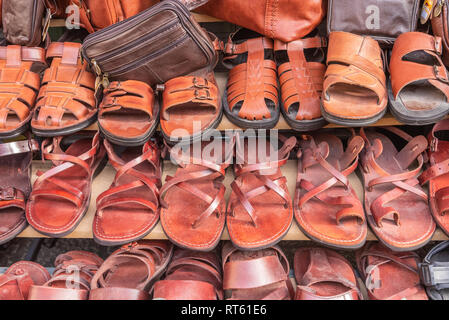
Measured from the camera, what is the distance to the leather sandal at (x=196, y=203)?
3.65 feet

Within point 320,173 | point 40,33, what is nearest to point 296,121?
point 320,173

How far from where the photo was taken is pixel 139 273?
1235 millimetres

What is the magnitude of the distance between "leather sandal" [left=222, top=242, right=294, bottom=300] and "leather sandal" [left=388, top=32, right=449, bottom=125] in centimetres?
61

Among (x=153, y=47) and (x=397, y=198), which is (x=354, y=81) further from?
(x=153, y=47)

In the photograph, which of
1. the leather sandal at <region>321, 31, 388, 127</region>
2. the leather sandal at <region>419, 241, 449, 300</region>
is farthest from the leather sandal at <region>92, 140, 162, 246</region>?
the leather sandal at <region>419, 241, 449, 300</region>

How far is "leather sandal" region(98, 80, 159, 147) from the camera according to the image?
1.15 m

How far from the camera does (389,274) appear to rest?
46.8 inches

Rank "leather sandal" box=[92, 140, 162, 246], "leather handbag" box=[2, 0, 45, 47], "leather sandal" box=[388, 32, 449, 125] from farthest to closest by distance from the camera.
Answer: "leather handbag" box=[2, 0, 45, 47], "leather sandal" box=[92, 140, 162, 246], "leather sandal" box=[388, 32, 449, 125]

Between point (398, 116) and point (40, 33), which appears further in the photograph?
point (40, 33)

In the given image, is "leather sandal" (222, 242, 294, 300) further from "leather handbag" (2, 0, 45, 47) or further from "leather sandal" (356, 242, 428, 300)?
"leather handbag" (2, 0, 45, 47)

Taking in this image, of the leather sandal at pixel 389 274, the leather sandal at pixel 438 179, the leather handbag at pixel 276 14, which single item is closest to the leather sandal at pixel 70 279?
the leather sandal at pixel 389 274
